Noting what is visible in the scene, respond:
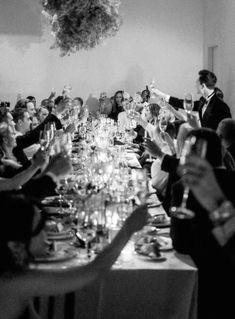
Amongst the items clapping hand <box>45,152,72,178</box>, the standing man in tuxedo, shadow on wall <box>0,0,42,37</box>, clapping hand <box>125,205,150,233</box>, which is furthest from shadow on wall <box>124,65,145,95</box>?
clapping hand <box>125,205,150,233</box>

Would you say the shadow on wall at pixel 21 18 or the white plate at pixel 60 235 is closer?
the white plate at pixel 60 235

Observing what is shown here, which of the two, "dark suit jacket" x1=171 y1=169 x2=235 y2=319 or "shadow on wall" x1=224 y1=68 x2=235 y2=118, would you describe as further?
"shadow on wall" x1=224 y1=68 x2=235 y2=118

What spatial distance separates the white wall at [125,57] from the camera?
1041cm

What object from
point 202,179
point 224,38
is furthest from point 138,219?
point 224,38

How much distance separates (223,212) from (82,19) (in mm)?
4270

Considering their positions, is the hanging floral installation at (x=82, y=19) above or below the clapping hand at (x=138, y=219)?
above

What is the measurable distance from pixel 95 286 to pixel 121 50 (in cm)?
878

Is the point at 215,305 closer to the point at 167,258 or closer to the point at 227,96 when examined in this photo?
the point at 167,258

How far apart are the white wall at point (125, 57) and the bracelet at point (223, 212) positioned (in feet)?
30.5

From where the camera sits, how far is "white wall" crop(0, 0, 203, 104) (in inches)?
410

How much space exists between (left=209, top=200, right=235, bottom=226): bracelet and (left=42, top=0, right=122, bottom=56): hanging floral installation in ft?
13.7

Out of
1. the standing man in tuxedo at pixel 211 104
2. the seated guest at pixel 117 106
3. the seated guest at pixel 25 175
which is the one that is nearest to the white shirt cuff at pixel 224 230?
the seated guest at pixel 25 175

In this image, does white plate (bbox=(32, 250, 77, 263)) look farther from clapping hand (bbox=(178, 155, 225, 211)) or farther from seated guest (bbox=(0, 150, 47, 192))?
clapping hand (bbox=(178, 155, 225, 211))

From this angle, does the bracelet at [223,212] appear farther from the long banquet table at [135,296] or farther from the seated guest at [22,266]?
the long banquet table at [135,296]
